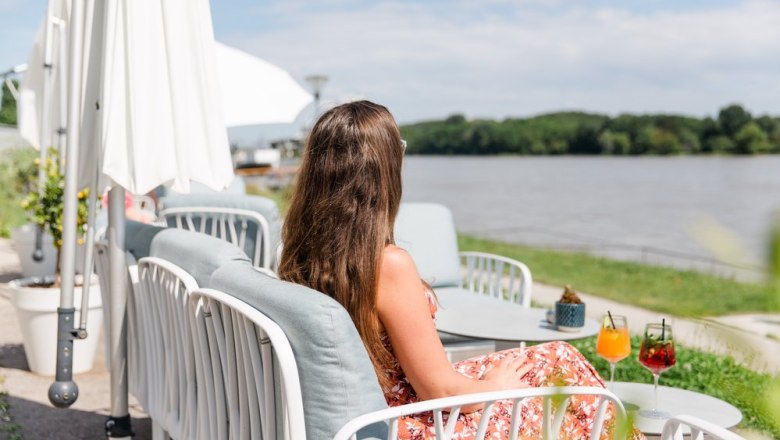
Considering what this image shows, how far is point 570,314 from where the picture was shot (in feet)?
10.4

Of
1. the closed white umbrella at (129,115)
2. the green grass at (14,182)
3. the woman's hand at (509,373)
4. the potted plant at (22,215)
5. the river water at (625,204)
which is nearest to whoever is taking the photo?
the river water at (625,204)

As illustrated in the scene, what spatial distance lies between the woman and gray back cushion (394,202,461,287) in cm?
244

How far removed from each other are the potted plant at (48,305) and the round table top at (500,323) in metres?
2.01

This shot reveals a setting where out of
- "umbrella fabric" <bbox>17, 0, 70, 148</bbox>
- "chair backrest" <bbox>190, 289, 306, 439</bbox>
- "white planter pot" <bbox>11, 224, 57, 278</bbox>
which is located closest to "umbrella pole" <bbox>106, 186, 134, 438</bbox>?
"chair backrest" <bbox>190, 289, 306, 439</bbox>

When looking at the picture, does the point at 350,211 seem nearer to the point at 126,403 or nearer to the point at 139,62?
the point at 139,62

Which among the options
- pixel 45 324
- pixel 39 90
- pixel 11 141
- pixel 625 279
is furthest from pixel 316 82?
pixel 45 324

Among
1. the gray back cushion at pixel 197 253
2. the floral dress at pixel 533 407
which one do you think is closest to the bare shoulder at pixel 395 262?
the floral dress at pixel 533 407

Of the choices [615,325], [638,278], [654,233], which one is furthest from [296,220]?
[654,233]

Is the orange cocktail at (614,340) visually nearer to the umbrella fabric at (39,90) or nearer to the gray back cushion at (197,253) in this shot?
the gray back cushion at (197,253)

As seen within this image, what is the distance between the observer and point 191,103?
3.05 metres

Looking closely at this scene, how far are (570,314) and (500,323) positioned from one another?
32 centimetres

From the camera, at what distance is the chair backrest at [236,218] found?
4910 millimetres

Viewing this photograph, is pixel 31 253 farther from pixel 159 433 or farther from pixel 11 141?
pixel 11 141

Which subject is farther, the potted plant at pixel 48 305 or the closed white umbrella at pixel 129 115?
the potted plant at pixel 48 305
